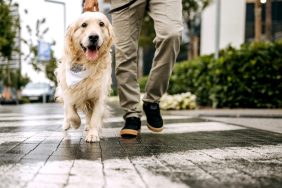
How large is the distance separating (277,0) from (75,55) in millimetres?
22129

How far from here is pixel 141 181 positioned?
272 centimetres

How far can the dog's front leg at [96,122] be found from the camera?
4680 millimetres

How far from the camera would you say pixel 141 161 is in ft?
11.3

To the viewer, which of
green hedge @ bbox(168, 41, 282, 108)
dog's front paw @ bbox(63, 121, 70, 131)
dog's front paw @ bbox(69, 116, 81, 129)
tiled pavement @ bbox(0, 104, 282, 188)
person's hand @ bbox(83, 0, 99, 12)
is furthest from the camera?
green hedge @ bbox(168, 41, 282, 108)

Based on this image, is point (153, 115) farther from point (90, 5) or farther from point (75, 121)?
point (90, 5)

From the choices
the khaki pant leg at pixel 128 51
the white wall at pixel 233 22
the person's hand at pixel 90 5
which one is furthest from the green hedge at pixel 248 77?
the white wall at pixel 233 22

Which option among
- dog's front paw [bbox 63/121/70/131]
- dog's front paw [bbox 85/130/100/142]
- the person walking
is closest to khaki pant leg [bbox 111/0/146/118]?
the person walking

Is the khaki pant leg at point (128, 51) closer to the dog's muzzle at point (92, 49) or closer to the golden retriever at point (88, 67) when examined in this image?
the golden retriever at point (88, 67)

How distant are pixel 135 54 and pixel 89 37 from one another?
596 mm

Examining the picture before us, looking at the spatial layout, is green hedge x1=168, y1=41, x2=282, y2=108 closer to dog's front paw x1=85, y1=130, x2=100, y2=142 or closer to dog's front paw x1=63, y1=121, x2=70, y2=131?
dog's front paw x1=63, y1=121, x2=70, y2=131

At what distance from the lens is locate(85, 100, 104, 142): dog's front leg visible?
184 inches

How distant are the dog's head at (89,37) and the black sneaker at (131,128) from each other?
76cm

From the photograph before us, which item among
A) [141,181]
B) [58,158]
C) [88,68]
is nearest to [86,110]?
[88,68]

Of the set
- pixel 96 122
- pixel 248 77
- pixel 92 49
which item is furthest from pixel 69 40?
pixel 248 77
